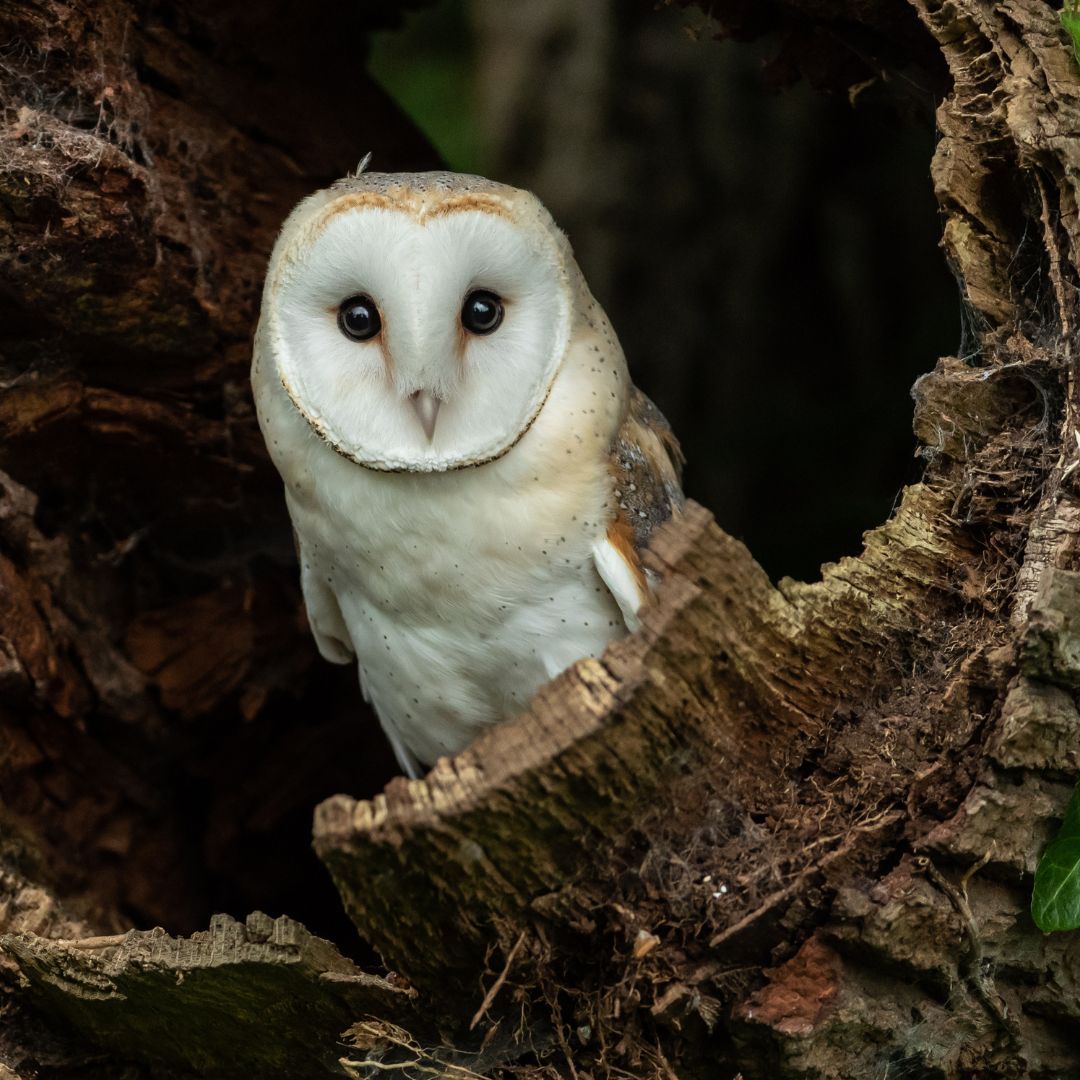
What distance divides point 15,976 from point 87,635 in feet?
2.83

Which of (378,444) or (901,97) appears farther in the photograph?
(901,97)

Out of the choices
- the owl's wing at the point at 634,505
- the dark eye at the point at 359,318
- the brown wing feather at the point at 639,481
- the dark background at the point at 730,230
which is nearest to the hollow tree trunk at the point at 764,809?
the owl's wing at the point at 634,505

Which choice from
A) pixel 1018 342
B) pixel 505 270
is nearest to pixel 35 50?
pixel 505 270

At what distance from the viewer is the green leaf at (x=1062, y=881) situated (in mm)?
1479

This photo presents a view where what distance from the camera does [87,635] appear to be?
2.59 meters

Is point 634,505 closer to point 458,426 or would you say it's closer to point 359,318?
point 458,426

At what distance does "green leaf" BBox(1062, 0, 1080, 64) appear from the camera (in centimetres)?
174

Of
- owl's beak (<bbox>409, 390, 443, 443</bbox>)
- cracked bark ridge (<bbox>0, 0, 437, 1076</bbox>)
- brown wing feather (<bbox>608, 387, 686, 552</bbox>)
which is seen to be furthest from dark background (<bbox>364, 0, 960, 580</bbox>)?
owl's beak (<bbox>409, 390, 443, 443</bbox>)

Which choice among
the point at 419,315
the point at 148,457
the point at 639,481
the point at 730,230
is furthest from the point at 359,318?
the point at 730,230

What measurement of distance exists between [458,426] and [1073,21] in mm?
1035

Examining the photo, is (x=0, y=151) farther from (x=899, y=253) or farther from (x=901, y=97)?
(x=899, y=253)

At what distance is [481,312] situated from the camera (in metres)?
1.95

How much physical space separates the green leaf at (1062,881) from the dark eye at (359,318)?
3.86 feet

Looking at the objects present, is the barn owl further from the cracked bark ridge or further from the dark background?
the dark background
